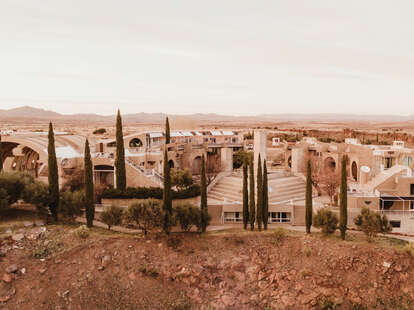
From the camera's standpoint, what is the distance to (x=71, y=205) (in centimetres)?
2394

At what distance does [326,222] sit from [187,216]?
9.57 m

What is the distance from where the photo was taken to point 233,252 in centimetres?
2189

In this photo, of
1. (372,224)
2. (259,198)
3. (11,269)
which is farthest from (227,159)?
(11,269)

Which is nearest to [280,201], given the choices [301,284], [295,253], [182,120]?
[295,253]

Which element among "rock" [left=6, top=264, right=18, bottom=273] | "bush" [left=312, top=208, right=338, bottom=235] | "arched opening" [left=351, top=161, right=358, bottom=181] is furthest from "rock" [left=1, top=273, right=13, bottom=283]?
"arched opening" [left=351, top=161, right=358, bottom=181]

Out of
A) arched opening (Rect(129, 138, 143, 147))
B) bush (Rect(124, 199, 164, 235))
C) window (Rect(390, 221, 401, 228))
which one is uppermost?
arched opening (Rect(129, 138, 143, 147))

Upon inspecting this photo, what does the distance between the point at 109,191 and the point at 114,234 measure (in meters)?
5.33

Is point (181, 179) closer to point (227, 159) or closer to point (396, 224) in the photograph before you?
point (227, 159)

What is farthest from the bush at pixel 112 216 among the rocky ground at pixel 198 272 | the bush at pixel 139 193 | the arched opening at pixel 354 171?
the arched opening at pixel 354 171

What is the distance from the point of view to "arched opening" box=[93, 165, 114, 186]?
102 feet

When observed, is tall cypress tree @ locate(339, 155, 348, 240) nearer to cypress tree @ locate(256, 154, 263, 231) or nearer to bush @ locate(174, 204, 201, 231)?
cypress tree @ locate(256, 154, 263, 231)

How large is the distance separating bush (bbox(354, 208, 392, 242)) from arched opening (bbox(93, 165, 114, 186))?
21254 millimetres

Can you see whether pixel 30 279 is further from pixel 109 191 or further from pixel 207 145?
pixel 207 145

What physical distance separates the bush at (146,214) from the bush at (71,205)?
4.07 meters
